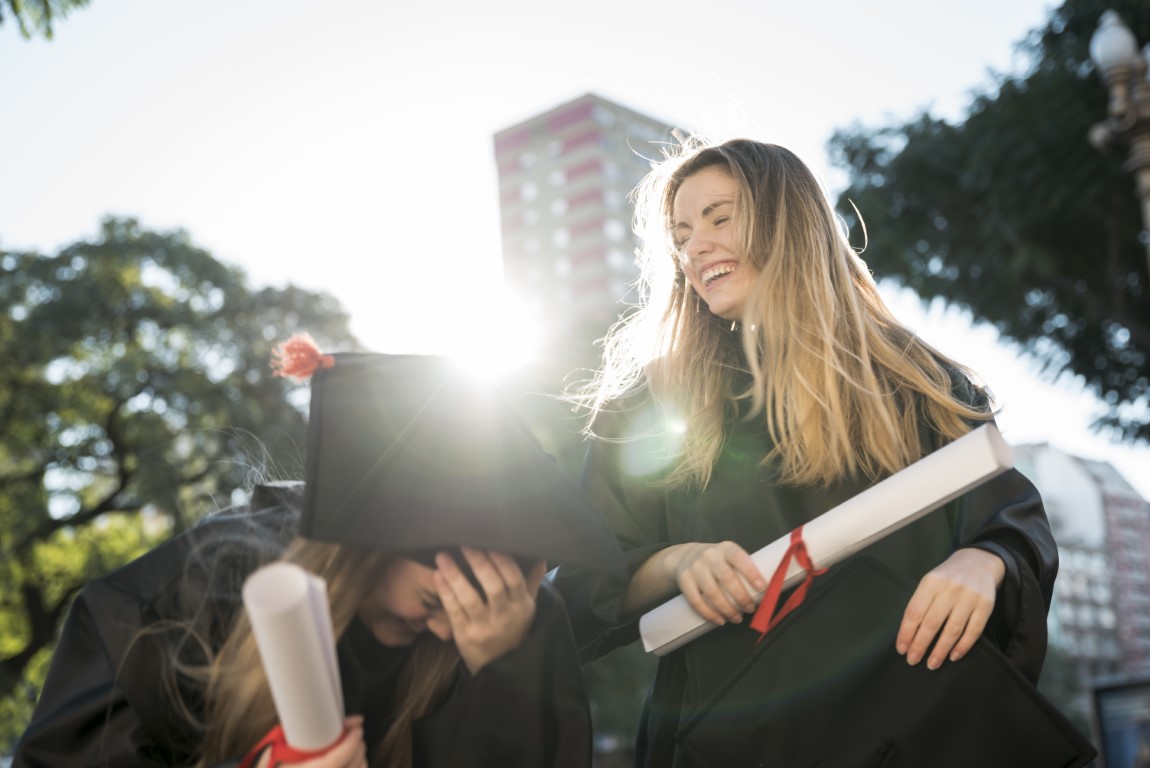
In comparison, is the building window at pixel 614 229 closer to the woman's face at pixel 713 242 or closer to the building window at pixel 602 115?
the building window at pixel 602 115

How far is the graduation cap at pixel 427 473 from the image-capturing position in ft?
4.91

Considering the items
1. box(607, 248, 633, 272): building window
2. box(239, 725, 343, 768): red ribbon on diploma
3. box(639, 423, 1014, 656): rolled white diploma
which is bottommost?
box(607, 248, 633, 272): building window

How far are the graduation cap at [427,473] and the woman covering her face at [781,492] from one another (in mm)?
434

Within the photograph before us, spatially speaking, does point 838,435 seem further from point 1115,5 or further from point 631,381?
point 1115,5

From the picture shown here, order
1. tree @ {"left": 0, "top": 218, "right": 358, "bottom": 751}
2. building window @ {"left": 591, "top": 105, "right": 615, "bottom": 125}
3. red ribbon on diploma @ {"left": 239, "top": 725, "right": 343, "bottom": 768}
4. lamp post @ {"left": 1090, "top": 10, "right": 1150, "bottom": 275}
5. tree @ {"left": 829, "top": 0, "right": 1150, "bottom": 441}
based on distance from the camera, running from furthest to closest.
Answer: building window @ {"left": 591, "top": 105, "right": 615, "bottom": 125}, tree @ {"left": 0, "top": 218, "right": 358, "bottom": 751}, tree @ {"left": 829, "top": 0, "right": 1150, "bottom": 441}, lamp post @ {"left": 1090, "top": 10, "right": 1150, "bottom": 275}, red ribbon on diploma @ {"left": 239, "top": 725, "right": 343, "bottom": 768}

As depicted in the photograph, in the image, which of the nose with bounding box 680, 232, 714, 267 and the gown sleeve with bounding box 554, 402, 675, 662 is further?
the nose with bounding box 680, 232, 714, 267

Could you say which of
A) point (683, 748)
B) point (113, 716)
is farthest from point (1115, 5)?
point (113, 716)

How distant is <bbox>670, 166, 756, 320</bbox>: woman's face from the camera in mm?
2369

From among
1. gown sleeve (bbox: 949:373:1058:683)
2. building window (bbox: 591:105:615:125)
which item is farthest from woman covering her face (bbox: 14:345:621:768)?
building window (bbox: 591:105:615:125)

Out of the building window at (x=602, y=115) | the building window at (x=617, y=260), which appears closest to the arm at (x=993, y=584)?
the building window at (x=617, y=260)

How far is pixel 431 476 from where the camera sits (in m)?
1.55

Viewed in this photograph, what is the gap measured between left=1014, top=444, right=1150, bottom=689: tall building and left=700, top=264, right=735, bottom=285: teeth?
6592 centimetres

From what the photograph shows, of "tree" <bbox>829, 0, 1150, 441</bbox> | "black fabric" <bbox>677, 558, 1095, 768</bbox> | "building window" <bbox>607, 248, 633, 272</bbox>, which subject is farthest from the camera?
"building window" <bbox>607, 248, 633, 272</bbox>

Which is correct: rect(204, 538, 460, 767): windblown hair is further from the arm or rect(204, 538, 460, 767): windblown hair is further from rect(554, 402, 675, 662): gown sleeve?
the arm
